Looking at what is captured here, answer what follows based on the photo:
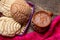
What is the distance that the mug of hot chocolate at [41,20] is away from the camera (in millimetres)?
1276

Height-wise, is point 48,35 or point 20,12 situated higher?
point 20,12

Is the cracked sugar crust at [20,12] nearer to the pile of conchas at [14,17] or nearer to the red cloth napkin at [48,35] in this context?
the pile of conchas at [14,17]

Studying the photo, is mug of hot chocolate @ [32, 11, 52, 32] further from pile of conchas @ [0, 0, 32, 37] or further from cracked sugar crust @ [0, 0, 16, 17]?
cracked sugar crust @ [0, 0, 16, 17]

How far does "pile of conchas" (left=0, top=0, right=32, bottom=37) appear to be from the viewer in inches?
51.2

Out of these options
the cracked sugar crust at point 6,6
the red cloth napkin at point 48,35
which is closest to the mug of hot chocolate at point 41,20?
the red cloth napkin at point 48,35

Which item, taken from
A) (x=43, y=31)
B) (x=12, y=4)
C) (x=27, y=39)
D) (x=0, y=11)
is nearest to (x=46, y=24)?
(x=43, y=31)

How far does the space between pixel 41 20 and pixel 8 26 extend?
0.27m

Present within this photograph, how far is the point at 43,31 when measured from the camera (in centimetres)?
132

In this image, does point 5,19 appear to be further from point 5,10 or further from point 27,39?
point 27,39

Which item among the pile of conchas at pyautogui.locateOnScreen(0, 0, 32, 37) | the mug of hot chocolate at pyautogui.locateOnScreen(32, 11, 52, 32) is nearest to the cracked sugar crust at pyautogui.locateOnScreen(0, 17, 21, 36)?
the pile of conchas at pyautogui.locateOnScreen(0, 0, 32, 37)

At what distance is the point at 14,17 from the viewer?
1.32 m

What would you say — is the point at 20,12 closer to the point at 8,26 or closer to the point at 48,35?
the point at 8,26

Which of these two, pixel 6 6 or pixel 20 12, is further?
pixel 6 6

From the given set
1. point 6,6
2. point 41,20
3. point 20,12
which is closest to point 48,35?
point 41,20
